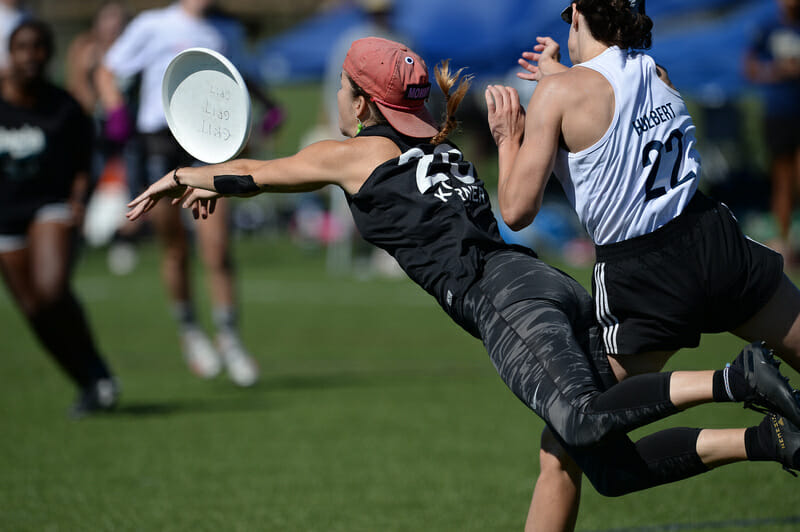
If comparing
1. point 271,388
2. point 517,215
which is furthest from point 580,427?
point 271,388

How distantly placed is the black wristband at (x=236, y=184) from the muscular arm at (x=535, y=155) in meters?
0.81

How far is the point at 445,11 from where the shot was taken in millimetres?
15977

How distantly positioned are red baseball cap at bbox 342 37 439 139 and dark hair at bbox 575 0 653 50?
0.57m

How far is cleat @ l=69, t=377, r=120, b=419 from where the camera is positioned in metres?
6.37

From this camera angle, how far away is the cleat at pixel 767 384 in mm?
2824

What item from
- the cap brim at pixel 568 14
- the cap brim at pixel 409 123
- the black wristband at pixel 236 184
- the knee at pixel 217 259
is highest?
the cap brim at pixel 568 14

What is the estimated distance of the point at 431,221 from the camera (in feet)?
11.3

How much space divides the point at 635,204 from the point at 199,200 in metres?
1.45

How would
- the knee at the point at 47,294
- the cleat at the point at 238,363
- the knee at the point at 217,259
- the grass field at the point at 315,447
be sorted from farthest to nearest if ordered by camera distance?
the knee at the point at 217,259
the cleat at the point at 238,363
the knee at the point at 47,294
the grass field at the point at 315,447

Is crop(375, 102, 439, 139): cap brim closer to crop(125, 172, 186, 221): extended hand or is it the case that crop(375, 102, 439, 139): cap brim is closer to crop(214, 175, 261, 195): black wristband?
crop(214, 175, 261, 195): black wristband

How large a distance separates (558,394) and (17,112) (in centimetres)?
467

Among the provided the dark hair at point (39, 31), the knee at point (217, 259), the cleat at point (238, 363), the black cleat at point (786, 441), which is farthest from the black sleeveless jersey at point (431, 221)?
the knee at point (217, 259)

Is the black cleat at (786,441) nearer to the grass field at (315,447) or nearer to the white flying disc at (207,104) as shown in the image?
the grass field at (315,447)

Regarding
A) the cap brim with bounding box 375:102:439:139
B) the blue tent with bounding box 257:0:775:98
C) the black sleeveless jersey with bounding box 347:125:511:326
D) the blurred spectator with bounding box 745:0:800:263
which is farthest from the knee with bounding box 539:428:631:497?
the blue tent with bounding box 257:0:775:98
